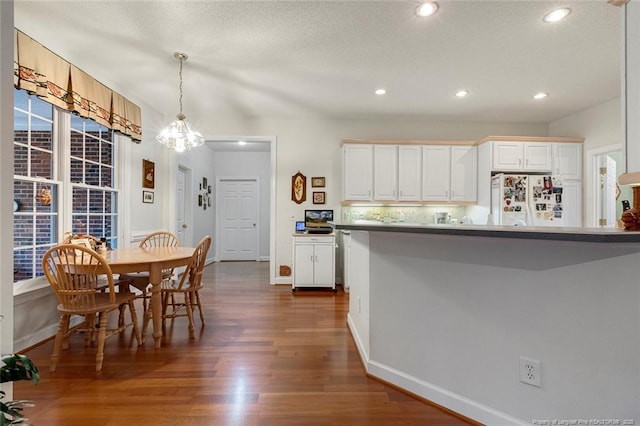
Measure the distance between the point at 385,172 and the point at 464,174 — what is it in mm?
1234

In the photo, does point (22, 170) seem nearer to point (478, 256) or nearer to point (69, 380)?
point (69, 380)

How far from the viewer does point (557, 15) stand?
2.20 metres

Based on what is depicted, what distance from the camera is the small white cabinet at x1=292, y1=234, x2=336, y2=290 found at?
416 centimetres

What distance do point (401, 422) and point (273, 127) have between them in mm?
4098

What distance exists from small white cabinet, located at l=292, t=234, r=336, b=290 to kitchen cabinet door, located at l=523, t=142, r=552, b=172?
3.07 m

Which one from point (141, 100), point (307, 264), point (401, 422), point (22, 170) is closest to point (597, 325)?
point (401, 422)

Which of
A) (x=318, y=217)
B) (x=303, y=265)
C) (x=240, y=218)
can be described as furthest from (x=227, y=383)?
(x=240, y=218)

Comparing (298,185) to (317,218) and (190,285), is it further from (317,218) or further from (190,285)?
(190,285)

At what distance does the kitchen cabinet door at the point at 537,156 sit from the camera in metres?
4.20

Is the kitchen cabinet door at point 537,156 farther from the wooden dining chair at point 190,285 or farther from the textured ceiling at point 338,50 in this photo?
the wooden dining chair at point 190,285

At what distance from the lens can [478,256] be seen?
5.03 feet

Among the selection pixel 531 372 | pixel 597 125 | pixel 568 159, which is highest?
pixel 597 125

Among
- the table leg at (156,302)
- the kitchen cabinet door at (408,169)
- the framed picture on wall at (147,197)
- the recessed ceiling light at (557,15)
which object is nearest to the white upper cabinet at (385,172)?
the kitchen cabinet door at (408,169)

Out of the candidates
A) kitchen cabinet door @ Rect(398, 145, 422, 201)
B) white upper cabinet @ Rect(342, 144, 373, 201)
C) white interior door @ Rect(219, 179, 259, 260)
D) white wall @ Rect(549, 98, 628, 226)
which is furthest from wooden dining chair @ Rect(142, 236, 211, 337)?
white wall @ Rect(549, 98, 628, 226)
